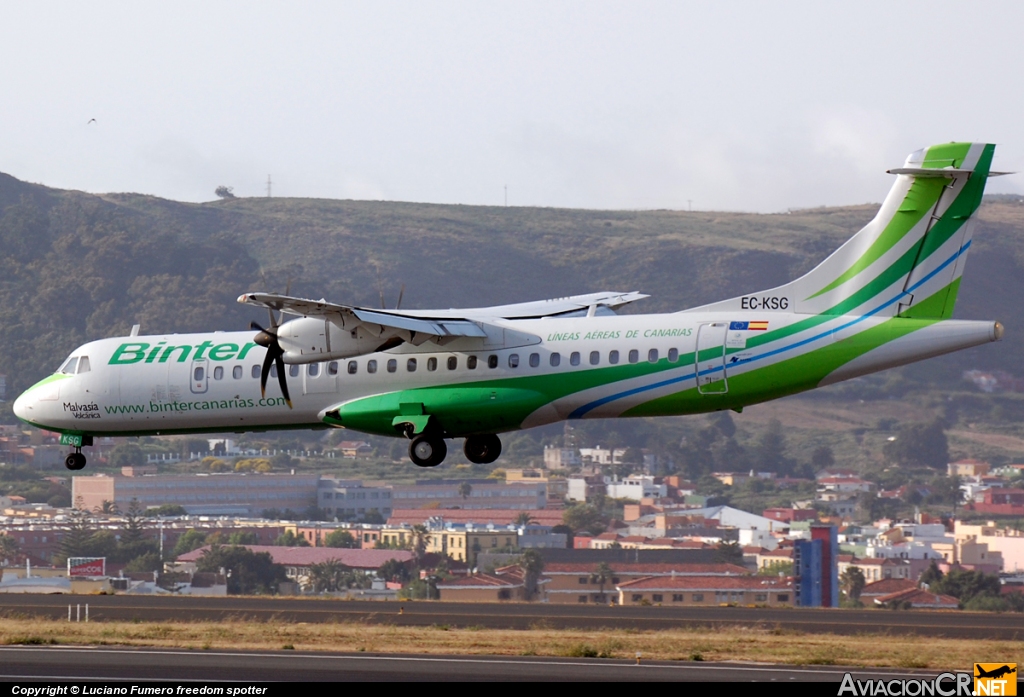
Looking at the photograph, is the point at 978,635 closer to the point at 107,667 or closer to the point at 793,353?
the point at 793,353

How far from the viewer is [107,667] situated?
2945cm

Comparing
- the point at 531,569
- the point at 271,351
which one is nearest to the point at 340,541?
the point at 531,569

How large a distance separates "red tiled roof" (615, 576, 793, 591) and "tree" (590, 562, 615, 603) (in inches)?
104

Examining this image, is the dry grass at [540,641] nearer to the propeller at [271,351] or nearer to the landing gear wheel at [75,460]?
the landing gear wheel at [75,460]

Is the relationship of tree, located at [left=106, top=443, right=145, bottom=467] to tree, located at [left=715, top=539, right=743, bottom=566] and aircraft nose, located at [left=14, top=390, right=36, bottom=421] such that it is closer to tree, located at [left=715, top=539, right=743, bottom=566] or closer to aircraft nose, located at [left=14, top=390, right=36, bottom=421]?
tree, located at [left=715, top=539, right=743, bottom=566]

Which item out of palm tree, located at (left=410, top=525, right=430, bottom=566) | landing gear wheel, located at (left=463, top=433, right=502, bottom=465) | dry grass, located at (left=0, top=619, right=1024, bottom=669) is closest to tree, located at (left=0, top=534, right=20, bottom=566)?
palm tree, located at (left=410, top=525, right=430, bottom=566)

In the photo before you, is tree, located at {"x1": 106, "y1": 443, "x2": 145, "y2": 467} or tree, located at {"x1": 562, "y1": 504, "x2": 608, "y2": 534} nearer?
tree, located at {"x1": 562, "y1": 504, "x2": 608, "y2": 534}

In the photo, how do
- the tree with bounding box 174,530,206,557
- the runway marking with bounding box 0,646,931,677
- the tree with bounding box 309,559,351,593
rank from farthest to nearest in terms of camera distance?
the tree with bounding box 174,530,206,557, the tree with bounding box 309,559,351,593, the runway marking with bounding box 0,646,931,677

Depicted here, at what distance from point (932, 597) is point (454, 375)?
72479mm

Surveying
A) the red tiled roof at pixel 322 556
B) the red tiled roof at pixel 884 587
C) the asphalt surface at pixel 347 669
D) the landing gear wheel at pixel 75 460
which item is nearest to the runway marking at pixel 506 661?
the asphalt surface at pixel 347 669

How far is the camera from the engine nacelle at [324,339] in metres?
37.5

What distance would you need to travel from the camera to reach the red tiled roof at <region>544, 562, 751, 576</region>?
11700cm

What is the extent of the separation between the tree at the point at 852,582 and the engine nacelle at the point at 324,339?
84084 millimetres

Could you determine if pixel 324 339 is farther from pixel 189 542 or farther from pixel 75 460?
pixel 189 542
